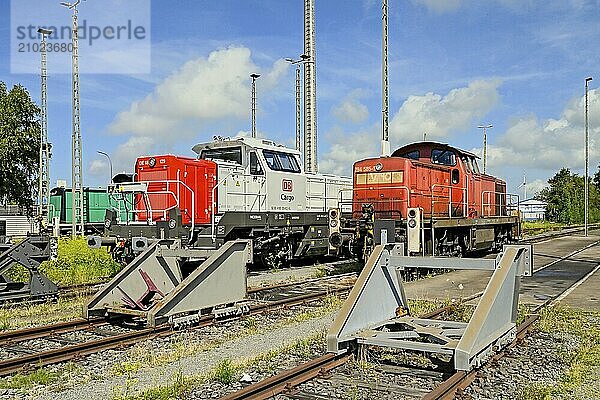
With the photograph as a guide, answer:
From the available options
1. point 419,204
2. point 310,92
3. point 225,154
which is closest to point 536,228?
point 310,92

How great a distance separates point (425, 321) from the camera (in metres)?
7.70

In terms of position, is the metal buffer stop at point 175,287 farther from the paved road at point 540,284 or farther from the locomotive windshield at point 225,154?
the locomotive windshield at point 225,154

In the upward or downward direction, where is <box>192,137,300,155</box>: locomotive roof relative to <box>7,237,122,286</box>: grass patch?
upward

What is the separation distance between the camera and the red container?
14.5 metres

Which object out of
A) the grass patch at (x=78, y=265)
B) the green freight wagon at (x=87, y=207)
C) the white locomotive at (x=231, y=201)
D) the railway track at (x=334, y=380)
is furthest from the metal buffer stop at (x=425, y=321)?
the green freight wagon at (x=87, y=207)

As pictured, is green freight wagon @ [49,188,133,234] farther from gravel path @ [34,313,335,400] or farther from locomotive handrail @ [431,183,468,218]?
gravel path @ [34,313,335,400]

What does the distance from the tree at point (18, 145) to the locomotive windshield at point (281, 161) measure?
23.5m

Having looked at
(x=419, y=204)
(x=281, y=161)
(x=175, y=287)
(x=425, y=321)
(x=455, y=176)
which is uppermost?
(x=281, y=161)

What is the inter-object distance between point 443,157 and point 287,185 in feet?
14.9

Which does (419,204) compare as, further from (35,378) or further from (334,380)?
(35,378)

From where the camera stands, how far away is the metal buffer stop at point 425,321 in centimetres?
618

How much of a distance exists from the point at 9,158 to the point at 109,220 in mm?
25246

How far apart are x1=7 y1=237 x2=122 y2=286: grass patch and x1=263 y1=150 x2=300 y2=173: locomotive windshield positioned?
5005 millimetres

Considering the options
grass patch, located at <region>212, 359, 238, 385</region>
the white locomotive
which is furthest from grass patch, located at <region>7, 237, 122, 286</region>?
grass patch, located at <region>212, 359, 238, 385</region>
